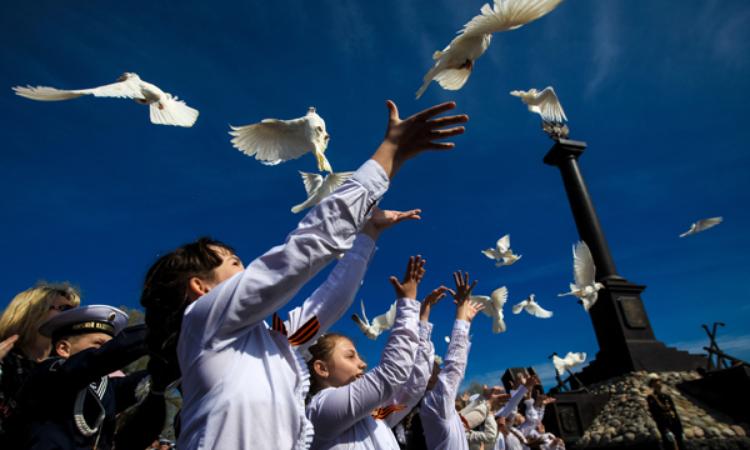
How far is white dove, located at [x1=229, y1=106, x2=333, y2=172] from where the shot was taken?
9.98 feet

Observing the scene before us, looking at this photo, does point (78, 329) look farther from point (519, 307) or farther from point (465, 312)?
point (519, 307)

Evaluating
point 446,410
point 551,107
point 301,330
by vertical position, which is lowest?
point 301,330

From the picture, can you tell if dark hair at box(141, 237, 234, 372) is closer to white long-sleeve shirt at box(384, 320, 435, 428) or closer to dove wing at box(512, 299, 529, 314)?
white long-sleeve shirt at box(384, 320, 435, 428)

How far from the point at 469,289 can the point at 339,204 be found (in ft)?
7.85

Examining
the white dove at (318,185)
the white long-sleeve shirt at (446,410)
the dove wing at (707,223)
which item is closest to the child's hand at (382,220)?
the white dove at (318,185)

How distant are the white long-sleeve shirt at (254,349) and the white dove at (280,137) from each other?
1995 millimetres

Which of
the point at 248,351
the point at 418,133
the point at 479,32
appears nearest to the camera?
the point at 248,351

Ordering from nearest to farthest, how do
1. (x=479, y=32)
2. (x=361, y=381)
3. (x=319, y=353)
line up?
(x=361, y=381) → (x=479, y=32) → (x=319, y=353)

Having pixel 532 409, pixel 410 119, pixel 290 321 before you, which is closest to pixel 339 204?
pixel 410 119

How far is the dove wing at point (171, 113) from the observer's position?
3.05 metres

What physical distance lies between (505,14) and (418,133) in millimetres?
1298

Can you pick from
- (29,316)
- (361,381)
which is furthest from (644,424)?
(29,316)

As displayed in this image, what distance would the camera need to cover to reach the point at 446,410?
286 centimetres

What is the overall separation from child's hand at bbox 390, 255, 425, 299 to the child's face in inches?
15.7
